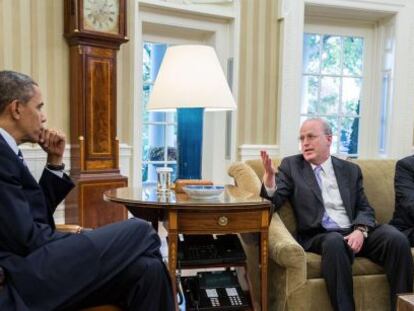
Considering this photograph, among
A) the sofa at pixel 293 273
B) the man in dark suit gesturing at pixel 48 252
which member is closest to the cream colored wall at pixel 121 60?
the sofa at pixel 293 273

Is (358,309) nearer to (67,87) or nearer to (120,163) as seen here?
(120,163)

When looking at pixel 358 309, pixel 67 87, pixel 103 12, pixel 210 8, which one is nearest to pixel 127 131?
pixel 67 87

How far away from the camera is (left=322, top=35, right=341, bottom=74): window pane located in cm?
412

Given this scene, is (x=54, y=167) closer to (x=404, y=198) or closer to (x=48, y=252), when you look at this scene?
(x=48, y=252)

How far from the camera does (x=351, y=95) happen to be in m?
4.22

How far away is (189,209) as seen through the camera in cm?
186

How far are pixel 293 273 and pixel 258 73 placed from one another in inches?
85.3

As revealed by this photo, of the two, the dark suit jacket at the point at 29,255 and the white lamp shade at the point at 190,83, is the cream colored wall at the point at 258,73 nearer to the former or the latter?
the white lamp shade at the point at 190,83

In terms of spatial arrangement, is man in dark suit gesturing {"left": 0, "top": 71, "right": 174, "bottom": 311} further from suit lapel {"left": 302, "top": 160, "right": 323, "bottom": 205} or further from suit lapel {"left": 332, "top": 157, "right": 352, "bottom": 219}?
suit lapel {"left": 332, "top": 157, "right": 352, "bottom": 219}

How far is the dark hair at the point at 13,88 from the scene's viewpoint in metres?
1.47

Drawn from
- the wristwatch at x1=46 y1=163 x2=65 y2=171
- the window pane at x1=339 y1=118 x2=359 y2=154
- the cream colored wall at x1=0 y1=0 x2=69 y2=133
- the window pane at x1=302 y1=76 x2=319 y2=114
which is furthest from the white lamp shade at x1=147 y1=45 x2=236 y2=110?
the window pane at x1=339 y1=118 x2=359 y2=154

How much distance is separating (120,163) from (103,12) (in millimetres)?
1070

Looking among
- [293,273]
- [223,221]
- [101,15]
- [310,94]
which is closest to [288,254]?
[293,273]

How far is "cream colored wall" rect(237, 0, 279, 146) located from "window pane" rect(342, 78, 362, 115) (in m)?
0.75
